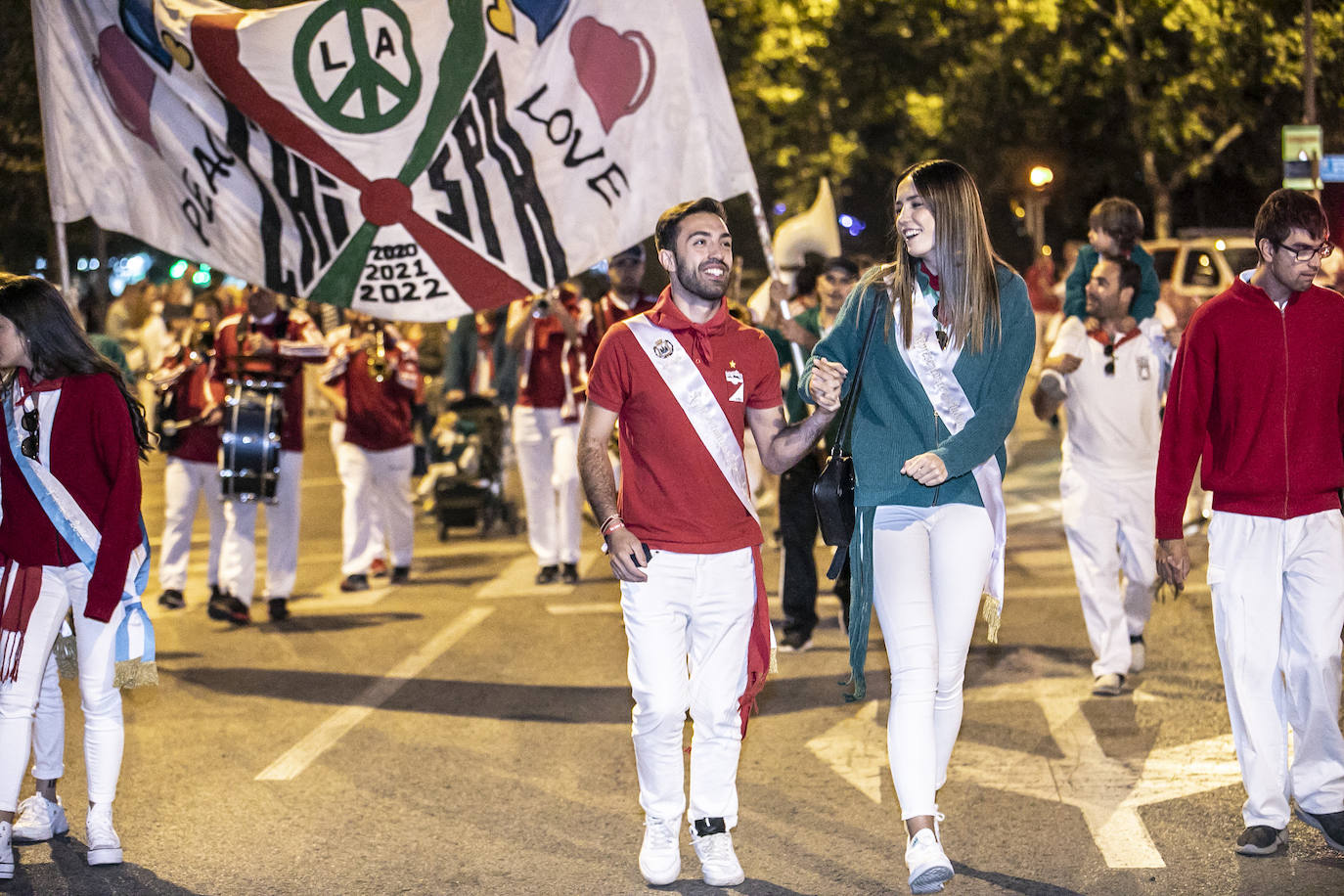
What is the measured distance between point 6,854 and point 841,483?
303cm

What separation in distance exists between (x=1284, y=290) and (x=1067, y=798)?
2029mm

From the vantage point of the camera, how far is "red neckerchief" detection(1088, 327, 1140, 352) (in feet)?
26.1

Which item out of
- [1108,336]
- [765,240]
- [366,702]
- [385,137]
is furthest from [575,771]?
[1108,336]

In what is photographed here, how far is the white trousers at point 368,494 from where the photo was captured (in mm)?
11938

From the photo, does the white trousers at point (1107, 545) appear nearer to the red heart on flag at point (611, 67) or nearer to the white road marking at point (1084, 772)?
the white road marking at point (1084, 772)

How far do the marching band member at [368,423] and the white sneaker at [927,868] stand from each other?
7.51 metres

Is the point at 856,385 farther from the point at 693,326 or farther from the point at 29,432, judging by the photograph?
the point at 29,432

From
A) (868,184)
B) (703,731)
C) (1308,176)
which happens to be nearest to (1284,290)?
(703,731)

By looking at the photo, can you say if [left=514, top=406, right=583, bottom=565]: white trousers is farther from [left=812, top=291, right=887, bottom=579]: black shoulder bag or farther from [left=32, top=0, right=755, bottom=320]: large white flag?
[left=812, top=291, right=887, bottom=579]: black shoulder bag

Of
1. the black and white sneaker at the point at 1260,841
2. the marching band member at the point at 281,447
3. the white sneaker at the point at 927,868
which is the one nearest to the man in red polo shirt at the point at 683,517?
the white sneaker at the point at 927,868

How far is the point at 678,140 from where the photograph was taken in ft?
23.4

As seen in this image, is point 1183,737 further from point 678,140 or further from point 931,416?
point 678,140

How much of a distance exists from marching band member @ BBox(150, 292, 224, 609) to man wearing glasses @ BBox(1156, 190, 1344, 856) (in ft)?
24.0

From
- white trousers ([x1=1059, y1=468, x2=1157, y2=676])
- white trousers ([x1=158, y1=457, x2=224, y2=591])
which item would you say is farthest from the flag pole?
white trousers ([x1=158, y1=457, x2=224, y2=591])
